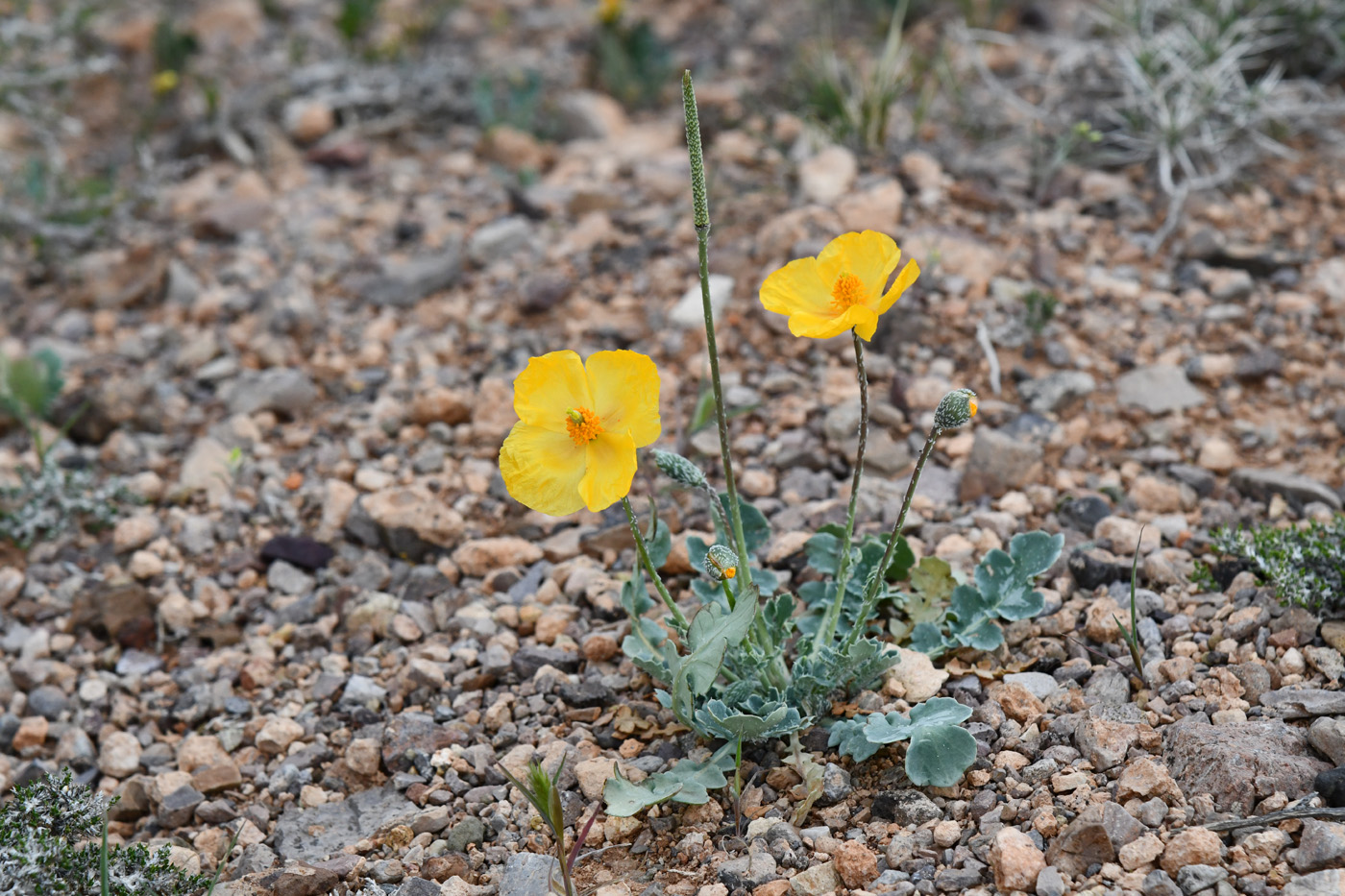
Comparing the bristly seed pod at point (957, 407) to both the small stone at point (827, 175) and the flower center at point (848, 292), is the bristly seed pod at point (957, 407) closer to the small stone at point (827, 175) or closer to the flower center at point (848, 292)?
the flower center at point (848, 292)

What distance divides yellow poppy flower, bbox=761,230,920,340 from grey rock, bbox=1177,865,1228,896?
109 centimetres

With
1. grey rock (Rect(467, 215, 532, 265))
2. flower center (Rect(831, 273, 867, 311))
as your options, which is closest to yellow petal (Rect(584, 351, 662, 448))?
flower center (Rect(831, 273, 867, 311))

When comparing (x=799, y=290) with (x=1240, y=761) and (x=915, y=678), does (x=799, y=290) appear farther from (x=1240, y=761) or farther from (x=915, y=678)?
(x=1240, y=761)

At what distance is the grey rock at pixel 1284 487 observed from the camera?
9.78 ft

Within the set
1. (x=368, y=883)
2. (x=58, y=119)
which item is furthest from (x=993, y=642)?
(x=58, y=119)

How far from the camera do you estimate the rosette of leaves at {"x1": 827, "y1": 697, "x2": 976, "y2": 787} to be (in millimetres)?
2168

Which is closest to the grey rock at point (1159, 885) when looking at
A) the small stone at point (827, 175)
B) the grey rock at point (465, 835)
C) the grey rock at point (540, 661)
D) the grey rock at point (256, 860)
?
the grey rock at point (465, 835)

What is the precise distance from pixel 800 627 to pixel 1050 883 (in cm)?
78

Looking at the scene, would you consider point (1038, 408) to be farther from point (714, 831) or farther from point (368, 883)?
point (368, 883)

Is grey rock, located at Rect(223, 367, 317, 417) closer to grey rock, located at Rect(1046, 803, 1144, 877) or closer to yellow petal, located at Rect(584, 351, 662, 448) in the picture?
yellow petal, located at Rect(584, 351, 662, 448)

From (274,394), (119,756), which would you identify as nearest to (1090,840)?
(119,756)

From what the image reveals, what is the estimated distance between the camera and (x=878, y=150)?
14.7ft

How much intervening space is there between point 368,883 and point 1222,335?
3135mm

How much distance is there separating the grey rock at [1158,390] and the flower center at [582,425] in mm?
2147
